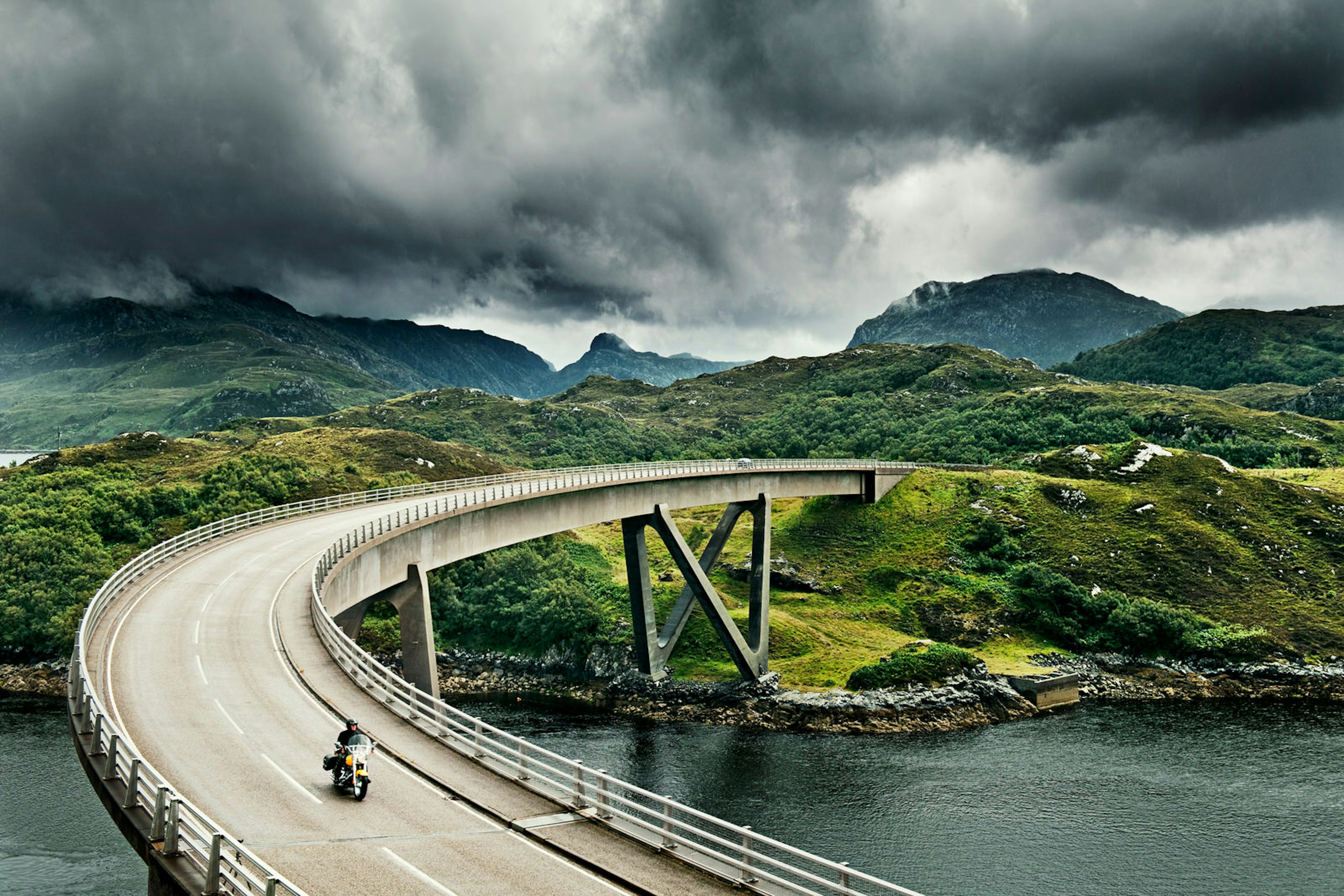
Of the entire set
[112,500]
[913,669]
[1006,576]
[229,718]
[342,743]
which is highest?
[112,500]

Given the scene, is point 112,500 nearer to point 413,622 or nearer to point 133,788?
point 413,622

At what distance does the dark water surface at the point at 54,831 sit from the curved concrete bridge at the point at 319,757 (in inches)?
591

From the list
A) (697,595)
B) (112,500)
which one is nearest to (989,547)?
(697,595)

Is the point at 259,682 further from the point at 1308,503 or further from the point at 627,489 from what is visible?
the point at 1308,503

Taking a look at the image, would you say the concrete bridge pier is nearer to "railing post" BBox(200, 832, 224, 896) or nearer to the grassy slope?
"railing post" BBox(200, 832, 224, 896)

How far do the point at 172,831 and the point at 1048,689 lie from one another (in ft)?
220

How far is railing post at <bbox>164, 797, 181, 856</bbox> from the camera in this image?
15383mm

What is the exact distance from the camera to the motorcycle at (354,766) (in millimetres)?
18922

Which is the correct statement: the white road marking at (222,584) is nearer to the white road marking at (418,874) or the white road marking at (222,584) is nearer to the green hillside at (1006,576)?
the white road marking at (418,874)

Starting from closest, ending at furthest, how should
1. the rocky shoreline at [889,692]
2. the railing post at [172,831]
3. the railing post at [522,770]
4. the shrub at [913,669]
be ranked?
1. the railing post at [172,831]
2. the railing post at [522,770]
3. the rocky shoreline at [889,692]
4. the shrub at [913,669]

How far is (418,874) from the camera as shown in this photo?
623 inches

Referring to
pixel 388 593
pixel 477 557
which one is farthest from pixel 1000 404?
pixel 388 593

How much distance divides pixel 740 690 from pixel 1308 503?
75.7 metres

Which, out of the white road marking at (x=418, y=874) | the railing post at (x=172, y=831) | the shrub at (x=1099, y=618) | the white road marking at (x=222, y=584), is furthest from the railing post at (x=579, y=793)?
the shrub at (x=1099, y=618)
